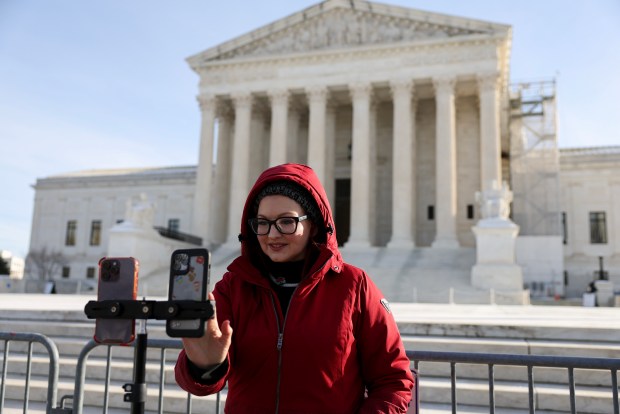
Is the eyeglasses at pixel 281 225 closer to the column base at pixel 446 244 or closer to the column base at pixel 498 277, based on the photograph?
the column base at pixel 498 277

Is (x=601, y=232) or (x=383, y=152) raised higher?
(x=383, y=152)

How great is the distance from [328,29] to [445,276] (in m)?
20.1

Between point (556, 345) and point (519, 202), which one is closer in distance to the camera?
point (556, 345)

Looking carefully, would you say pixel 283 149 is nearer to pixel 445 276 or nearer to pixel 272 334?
pixel 445 276

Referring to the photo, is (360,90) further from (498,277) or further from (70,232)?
(70,232)

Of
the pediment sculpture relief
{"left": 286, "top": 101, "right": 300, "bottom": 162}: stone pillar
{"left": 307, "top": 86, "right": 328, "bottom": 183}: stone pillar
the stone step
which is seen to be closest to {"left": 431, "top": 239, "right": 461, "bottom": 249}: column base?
{"left": 307, "top": 86, "right": 328, "bottom": 183}: stone pillar

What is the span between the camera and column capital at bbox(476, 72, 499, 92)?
108 feet

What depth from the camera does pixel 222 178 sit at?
40.1 metres

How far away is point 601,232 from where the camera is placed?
41656 mm

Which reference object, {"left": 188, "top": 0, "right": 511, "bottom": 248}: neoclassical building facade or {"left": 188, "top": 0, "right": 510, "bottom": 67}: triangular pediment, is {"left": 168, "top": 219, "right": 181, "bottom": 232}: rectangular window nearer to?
{"left": 188, "top": 0, "right": 511, "bottom": 248}: neoclassical building facade

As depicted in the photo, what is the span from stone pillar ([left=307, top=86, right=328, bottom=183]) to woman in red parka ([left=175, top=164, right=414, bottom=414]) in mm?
32671

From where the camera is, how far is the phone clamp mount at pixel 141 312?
83.8 inches

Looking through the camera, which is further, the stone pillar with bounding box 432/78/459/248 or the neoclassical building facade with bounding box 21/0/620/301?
the neoclassical building facade with bounding box 21/0/620/301

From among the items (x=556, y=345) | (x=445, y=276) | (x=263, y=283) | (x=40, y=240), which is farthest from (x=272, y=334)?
(x=40, y=240)
